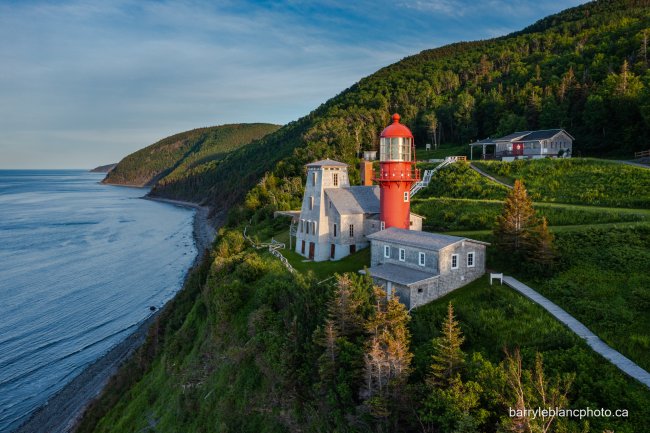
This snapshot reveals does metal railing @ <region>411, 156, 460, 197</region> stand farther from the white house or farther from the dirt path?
the white house

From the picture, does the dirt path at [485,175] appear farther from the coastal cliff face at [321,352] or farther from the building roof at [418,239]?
the building roof at [418,239]

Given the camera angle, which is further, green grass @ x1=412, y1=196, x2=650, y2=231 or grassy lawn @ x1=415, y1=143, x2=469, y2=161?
grassy lawn @ x1=415, y1=143, x2=469, y2=161

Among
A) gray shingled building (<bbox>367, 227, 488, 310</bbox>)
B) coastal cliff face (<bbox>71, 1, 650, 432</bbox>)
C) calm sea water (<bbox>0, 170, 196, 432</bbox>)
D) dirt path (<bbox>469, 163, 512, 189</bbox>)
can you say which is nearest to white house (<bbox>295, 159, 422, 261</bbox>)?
coastal cliff face (<bbox>71, 1, 650, 432</bbox>)

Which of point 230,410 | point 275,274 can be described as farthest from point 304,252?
point 230,410

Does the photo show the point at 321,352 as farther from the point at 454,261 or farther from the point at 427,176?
the point at 427,176

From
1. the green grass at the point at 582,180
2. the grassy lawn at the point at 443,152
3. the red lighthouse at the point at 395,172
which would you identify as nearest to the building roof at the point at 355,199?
the red lighthouse at the point at 395,172

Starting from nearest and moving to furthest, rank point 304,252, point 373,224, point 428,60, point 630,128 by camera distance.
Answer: point 373,224, point 304,252, point 630,128, point 428,60

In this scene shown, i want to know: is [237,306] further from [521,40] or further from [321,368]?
[521,40]
